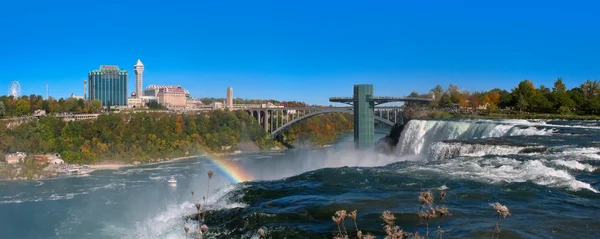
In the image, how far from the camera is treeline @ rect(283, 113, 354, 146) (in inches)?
2205

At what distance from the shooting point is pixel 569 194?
9.93 m

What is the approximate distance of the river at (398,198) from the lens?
8.05 meters

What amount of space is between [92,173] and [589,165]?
2888cm

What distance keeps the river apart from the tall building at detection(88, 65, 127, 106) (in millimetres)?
67648

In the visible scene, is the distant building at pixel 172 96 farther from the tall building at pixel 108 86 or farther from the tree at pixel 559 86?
the tree at pixel 559 86

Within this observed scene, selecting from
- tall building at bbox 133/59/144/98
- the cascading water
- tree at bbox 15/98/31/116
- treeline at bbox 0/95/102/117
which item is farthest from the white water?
tall building at bbox 133/59/144/98

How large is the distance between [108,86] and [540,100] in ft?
251

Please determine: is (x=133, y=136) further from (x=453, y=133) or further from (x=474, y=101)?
(x=474, y=101)

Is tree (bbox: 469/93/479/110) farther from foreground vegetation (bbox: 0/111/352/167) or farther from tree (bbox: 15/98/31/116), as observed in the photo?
tree (bbox: 15/98/31/116)

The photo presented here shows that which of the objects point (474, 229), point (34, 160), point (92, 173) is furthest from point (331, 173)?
point (34, 160)

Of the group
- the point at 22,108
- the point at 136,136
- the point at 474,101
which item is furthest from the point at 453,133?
the point at 22,108

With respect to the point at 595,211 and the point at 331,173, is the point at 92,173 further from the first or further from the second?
the point at 595,211

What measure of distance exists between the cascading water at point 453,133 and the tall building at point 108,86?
73095 mm

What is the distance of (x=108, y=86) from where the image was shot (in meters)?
90.5
